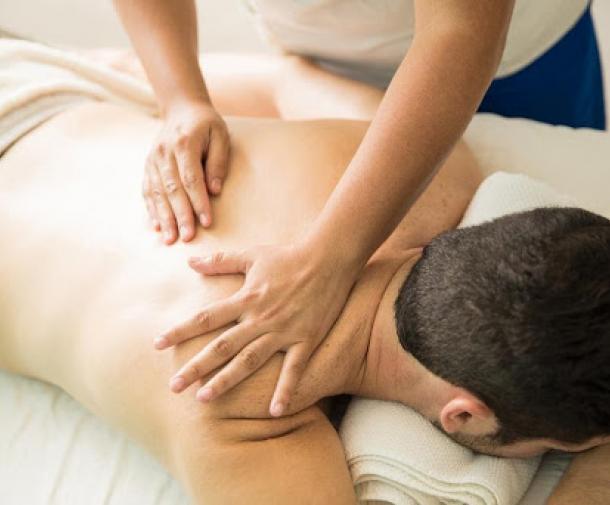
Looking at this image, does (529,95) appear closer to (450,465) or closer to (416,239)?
(416,239)

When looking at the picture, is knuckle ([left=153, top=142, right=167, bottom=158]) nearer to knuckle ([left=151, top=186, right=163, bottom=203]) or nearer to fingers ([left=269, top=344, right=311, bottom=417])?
knuckle ([left=151, top=186, right=163, bottom=203])

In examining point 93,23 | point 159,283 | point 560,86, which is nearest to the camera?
point 159,283

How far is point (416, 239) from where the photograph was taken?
1.15 meters

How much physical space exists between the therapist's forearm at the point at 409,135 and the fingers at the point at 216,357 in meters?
0.16

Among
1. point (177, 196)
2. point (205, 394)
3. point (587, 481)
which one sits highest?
point (177, 196)

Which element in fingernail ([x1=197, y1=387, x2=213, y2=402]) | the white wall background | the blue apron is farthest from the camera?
the white wall background

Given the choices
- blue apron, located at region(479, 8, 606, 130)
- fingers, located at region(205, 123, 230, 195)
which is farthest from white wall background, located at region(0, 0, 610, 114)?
fingers, located at region(205, 123, 230, 195)

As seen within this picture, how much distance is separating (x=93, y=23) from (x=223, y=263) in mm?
1600

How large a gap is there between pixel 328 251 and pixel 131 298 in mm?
298

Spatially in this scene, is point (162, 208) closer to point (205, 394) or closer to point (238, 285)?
point (238, 285)

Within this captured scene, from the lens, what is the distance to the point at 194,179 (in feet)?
3.70

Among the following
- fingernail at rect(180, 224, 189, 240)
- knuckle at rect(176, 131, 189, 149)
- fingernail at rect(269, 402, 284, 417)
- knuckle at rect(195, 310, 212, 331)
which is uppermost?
knuckle at rect(176, 131, 189, 149)

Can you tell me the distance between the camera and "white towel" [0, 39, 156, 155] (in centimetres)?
133

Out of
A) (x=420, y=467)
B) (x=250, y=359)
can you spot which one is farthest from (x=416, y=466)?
(x=250, y=359)
